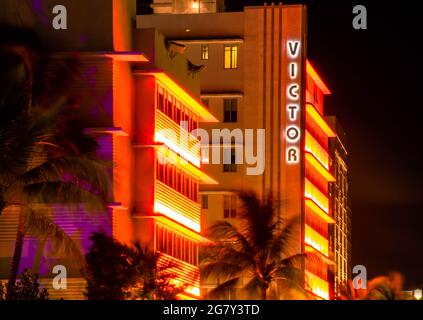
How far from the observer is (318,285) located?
13062 centimetres

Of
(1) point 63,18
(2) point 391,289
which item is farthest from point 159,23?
(1) point 63,18

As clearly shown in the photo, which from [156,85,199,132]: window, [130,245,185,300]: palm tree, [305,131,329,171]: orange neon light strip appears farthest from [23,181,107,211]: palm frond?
[305,131,329,171]: orange neon light strip

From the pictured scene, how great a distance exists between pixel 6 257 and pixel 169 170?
1298cm

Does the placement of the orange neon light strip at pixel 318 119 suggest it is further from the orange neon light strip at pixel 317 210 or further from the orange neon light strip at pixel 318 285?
the orange neon light strip at pixel 318 285

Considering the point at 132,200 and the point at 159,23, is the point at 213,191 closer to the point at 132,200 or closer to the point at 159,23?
the point at 159,23

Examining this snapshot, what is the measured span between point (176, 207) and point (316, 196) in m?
47.6

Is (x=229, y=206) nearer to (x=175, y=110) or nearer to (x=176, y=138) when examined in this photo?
(x=175, y=110)

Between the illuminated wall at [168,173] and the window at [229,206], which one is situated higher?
the window at [229,206]

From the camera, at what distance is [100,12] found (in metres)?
72.4

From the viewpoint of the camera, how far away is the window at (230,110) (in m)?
118

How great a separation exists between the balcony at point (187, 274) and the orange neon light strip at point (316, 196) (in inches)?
1410

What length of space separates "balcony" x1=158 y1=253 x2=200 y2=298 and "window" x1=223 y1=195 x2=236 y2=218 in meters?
31.1

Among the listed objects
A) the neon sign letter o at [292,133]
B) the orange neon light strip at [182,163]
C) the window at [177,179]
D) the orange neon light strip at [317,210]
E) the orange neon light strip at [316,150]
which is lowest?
the window at [177,179]

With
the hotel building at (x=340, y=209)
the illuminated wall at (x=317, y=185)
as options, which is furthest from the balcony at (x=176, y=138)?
the hotel building at (x=340, y=209)
